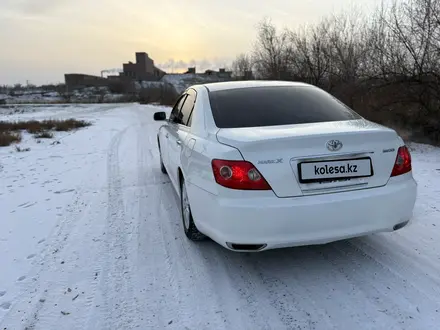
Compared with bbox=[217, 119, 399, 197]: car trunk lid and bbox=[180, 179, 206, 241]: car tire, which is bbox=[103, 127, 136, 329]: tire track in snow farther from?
bbox=[217, 119, 399, 197]: car trunk lid

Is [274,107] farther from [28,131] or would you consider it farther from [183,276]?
[28,131]

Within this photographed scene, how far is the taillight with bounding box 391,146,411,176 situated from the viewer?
9.59 ft

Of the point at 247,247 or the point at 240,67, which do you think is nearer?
the point at 247,247

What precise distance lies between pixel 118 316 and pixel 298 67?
20763 mm

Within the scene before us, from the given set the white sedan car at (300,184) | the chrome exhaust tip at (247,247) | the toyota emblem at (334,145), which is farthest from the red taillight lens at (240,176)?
the toyota emblem at (334,145)

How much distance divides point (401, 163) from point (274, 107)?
1.29 m

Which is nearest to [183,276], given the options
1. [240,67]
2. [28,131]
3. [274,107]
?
[274,107]

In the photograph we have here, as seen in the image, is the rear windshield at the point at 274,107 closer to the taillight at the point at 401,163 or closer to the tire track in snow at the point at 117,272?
the taillight at the point at 401,163

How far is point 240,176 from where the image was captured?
8.83 feet

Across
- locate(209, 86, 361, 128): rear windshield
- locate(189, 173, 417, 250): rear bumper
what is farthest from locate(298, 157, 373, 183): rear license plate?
locate(209, 86, 361, 128): rear windshield

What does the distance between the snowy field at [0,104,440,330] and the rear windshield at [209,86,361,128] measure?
126cm

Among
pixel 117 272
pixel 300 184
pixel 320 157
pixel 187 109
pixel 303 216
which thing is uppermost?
pixel 187 109

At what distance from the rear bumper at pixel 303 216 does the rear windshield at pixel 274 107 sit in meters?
0.89

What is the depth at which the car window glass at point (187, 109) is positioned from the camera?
425 centimetres
